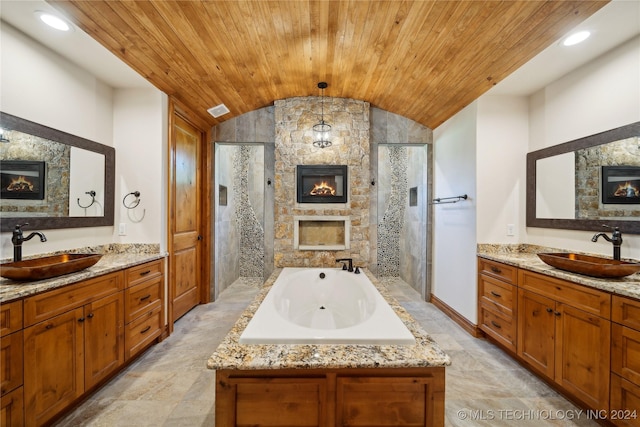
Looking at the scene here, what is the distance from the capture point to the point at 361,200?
3.36 m

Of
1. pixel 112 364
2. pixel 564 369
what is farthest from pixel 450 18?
pixel 112 364

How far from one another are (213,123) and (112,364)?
2.93 metres

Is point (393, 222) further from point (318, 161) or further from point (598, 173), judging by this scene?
point (598, 173)

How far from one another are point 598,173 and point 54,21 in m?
4.17

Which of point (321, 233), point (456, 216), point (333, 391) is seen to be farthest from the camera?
point (321, 233)

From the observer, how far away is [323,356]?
1.16 m

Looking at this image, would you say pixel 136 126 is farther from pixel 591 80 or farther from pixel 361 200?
pixel 591 80

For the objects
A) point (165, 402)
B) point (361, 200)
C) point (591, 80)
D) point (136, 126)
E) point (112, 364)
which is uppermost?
point (591, 80)

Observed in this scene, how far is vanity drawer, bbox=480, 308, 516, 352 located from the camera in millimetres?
2160

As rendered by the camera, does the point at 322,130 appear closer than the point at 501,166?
No

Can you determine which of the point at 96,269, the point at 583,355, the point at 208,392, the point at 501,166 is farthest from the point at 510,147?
the point at 96,269

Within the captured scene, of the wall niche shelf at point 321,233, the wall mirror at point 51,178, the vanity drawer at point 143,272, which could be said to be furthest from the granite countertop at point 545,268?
the wall mirror at point 51,178

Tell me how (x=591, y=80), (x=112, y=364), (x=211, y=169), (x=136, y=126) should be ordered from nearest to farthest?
(x=112, y=364), (x=591, y=80), (x=136, y=126), (x=211, y=169)

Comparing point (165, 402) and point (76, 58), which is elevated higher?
point (76, 58)
